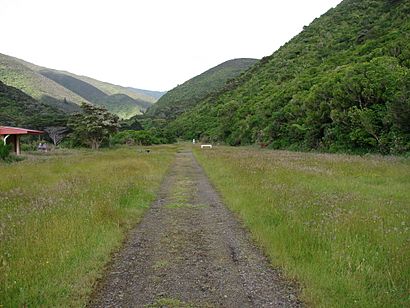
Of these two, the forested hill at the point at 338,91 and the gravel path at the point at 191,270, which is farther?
the forested hill at the point at 338,91

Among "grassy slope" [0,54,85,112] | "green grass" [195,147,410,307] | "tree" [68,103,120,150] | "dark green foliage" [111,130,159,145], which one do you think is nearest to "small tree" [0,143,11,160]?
"tree" [68,103,120,150]

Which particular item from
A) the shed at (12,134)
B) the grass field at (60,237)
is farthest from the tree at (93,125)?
the grass field at (60,237)

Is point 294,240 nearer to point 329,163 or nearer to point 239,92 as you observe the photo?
point 329,163

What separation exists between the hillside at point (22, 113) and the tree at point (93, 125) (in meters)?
13.2

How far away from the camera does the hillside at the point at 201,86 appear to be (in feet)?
468

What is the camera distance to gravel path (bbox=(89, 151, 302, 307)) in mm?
4570

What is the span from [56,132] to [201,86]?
98.8 metres

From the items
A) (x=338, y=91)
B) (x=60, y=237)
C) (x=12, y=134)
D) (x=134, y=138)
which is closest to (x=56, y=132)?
(x=134, y=138)

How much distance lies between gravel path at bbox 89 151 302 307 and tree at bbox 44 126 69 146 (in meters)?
60.3

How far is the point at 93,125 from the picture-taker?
50719 millimetres

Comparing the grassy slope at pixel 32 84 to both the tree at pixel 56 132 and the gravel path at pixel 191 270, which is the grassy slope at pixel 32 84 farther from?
the gravel path at pixel 191 270

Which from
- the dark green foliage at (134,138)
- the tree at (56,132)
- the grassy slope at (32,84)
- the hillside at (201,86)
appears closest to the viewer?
the tree at (56,132)

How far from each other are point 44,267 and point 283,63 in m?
70.0

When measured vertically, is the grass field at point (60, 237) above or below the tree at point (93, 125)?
below
